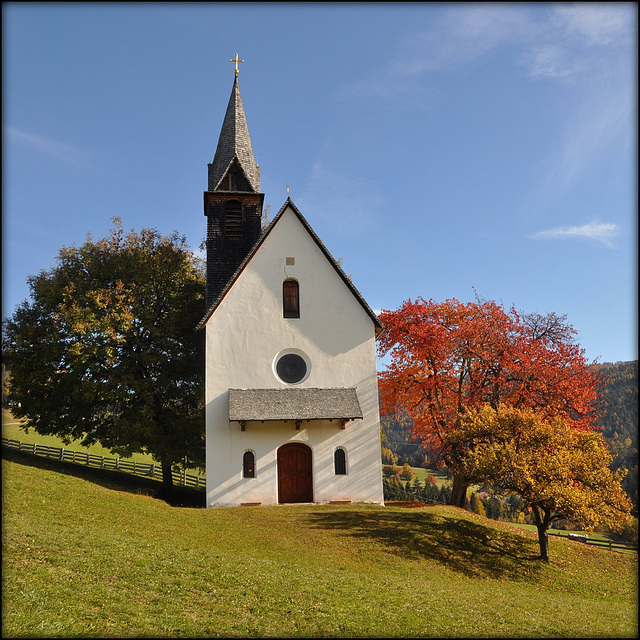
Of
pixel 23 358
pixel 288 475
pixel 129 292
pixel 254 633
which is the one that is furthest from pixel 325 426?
pixel 23 358

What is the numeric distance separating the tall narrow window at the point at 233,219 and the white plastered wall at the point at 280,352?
366cm

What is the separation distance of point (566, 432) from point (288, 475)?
39.2 feet

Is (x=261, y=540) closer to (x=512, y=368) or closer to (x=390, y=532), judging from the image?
(x=390, y=532)

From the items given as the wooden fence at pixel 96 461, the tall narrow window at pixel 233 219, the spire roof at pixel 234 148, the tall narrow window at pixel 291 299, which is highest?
the spire roof at pixel 234 148

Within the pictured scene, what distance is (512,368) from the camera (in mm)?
A: 26656

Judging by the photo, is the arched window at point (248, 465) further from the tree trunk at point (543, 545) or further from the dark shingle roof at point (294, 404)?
the tree trunk at point (543, 545)

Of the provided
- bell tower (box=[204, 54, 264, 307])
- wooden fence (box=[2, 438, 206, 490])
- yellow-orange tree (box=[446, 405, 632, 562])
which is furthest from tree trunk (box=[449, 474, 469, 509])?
wooden fence (box=[2, 438, 206, 490])

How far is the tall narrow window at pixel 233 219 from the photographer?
28.1 meters

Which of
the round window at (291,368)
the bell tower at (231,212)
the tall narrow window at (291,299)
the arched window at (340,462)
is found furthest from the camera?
the bell tower at (231,212)

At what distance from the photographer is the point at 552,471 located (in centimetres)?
1775

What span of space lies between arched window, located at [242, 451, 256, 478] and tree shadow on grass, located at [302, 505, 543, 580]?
147 inches

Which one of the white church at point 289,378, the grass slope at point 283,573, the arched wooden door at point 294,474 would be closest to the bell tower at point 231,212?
the white church at point 289,378

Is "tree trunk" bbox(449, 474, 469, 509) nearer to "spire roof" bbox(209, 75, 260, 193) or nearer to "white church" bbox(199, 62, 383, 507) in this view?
"white church" bbox(199, 62, 383, 507)

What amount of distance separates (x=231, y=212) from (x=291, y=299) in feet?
22.6
